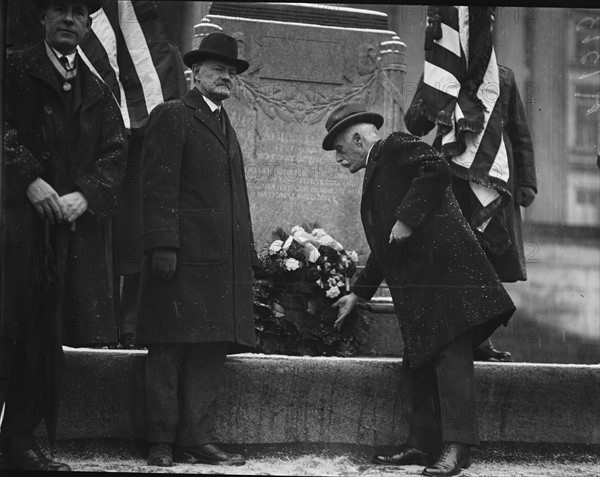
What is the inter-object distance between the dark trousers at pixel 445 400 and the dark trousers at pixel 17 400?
1.91 meters

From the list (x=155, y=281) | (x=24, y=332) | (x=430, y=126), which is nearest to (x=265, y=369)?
(x=155, y=281)

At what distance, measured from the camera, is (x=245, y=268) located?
21.4 ft

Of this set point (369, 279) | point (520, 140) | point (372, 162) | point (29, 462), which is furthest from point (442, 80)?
point (29, 462)

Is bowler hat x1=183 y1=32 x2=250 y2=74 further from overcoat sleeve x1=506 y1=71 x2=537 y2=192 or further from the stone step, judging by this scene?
the stone step

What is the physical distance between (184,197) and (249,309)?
0.66 m

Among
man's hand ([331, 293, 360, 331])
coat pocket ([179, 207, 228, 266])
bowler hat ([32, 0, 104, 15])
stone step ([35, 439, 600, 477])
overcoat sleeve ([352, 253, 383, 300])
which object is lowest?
stone step ([35, 439, 600, 477])

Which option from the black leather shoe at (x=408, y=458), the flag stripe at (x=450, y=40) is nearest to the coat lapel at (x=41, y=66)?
the flag stripe at (x=450, y=40)

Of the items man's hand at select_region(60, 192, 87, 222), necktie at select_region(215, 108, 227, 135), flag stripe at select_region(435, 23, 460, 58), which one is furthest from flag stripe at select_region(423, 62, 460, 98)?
man's hand at select_region(60, 192, 87, 222)

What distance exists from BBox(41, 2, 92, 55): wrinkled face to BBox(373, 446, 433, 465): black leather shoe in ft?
8.69

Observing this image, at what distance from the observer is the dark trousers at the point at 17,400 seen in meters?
6.18

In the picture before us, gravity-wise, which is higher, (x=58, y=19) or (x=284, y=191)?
(x=58, y=19)

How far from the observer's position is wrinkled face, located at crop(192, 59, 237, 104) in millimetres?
6570

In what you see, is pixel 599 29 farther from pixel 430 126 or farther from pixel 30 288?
pixel 30 288

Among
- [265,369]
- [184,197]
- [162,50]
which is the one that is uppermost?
[162,50]
